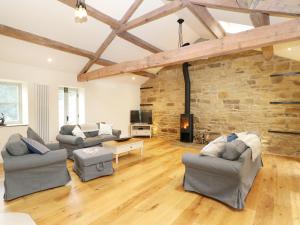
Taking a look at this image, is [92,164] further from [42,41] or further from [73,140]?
[42,41]

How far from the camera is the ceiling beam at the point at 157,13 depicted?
10.4ft

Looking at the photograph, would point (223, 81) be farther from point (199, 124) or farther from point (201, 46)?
point (201, 46)

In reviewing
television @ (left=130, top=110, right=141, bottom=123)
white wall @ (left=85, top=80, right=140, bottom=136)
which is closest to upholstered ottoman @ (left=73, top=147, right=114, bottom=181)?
white wall @ (left=85, top=80, right=140, bottom=136)

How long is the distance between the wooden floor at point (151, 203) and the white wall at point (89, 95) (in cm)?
236

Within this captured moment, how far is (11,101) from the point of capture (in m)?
4.60

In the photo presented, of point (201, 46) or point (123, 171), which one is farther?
point (123, 171)

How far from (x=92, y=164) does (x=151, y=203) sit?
1.29 metres

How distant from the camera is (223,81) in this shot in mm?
5727

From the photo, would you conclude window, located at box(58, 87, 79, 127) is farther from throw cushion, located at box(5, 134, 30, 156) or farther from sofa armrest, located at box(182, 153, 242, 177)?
sofa armrest, located at box(182, 153, 242, 177)

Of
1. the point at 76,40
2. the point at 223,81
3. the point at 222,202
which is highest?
the point at 76,40

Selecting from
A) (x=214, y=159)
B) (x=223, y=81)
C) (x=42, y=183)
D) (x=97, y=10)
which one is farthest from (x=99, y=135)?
(x=223, y=81)

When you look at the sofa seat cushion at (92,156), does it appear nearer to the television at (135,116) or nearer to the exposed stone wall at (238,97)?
the exposed stone wall at (238,97)

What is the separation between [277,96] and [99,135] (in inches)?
195

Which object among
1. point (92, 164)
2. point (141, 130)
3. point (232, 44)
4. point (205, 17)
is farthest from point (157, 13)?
point (141, 130)
